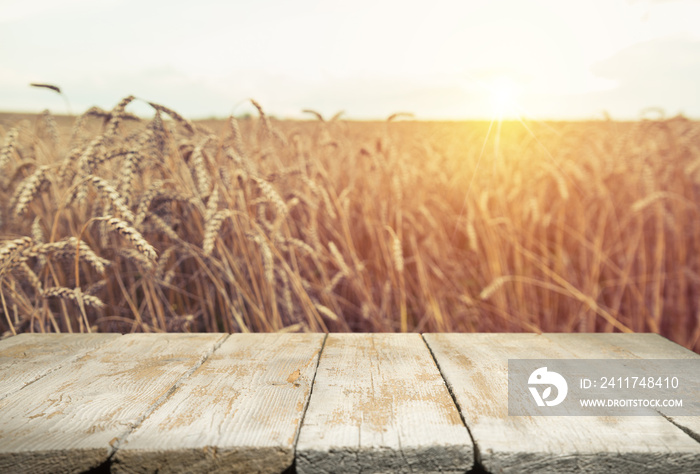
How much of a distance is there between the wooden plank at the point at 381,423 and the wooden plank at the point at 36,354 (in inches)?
19.9

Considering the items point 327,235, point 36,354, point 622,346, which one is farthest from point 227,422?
point 327,235

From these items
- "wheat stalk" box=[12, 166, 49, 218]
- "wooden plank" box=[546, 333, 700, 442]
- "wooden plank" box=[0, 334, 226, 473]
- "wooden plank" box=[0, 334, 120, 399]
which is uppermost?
"wheat stalk" box=[12, 166, 49, 218]

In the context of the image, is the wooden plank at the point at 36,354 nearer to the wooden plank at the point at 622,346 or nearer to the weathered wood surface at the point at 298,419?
the weathered wood surface at the point at 298,419

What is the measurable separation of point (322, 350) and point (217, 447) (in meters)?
0.39

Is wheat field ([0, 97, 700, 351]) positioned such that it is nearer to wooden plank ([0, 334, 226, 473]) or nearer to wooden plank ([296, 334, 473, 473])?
wooden plank ([0, 334, 226, 473])

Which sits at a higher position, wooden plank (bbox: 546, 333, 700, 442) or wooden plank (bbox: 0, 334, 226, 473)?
wooden plank (bbox: 0, 334, 226, 473)

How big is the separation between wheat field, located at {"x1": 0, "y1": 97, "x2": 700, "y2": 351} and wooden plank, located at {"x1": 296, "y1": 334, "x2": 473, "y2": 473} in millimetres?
433

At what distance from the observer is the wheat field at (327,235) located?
5.02 feet

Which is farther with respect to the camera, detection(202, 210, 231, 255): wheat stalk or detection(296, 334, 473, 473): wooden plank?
detection(202, 210, 231, 255): wheat stalk

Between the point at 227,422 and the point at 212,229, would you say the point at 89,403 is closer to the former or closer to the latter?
the point at 227,422

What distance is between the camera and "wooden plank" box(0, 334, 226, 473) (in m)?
0.69

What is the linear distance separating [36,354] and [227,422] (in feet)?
1.84

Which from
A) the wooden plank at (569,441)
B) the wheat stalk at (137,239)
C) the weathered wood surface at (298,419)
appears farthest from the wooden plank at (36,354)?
the wooden plank at (569,441)

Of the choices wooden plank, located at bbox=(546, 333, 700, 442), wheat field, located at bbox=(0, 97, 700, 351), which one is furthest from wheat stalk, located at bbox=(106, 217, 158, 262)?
wooden plank, located at bbox=(546, 333, 700, 442)
